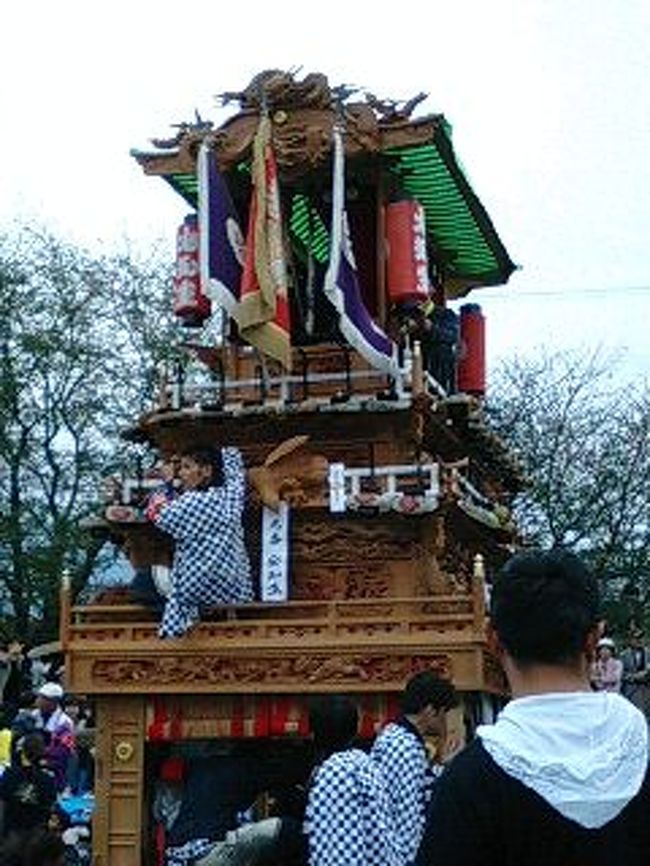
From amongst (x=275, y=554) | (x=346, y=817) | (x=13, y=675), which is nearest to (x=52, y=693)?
(x=275, y=554)

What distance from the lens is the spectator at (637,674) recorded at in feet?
54.6

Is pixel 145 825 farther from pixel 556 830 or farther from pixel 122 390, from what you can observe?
pixel 122 390

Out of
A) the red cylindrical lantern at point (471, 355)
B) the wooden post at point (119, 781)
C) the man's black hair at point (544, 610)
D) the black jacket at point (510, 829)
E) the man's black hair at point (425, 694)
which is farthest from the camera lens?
the red cylindrical lantern at point (471, 355)

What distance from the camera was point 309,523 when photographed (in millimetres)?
16141

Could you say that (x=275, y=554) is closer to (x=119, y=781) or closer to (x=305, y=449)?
(x=305, y=449)

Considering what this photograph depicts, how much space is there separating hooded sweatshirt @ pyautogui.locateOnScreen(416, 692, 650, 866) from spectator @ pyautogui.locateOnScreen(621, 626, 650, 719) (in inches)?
493

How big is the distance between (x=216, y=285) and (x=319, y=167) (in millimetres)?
2166

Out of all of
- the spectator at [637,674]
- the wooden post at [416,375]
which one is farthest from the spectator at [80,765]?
the spectator at [637,674]

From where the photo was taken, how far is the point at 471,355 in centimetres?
2058

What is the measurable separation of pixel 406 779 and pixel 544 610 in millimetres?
3278

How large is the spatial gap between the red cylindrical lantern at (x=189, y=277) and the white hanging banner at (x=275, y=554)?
3.13m

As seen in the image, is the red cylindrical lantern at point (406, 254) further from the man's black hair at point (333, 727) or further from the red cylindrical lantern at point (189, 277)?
the man's black hair at point (333, 727)

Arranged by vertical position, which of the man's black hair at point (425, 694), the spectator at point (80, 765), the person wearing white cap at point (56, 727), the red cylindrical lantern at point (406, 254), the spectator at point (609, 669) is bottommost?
the spectator at point (80, 765)

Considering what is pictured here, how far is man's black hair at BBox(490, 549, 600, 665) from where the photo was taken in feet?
9.15
